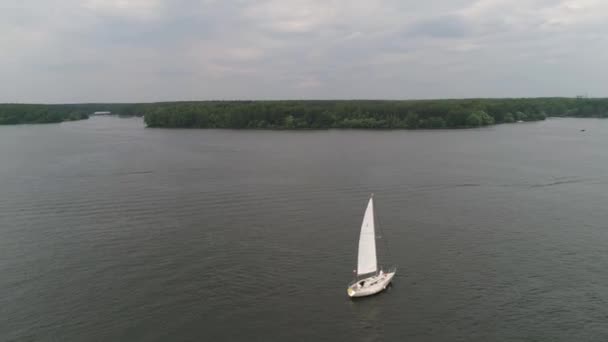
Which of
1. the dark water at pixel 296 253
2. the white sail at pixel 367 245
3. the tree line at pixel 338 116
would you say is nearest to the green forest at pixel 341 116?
the tree line at pixel 338 116

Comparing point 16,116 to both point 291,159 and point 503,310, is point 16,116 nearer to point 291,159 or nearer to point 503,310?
point 291,159

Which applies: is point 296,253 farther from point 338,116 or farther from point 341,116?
point 341,116

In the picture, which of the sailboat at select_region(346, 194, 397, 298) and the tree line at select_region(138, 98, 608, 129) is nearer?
the sailboat at select_region(346, 194, 397, 298)

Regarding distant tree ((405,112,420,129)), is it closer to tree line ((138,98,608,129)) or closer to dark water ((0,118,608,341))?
tree line ((138,98,608,129))

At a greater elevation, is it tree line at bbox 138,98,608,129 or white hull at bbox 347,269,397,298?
tree line at bbox 138,98,608,129

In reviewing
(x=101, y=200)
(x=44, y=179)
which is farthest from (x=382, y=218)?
(x=44, y=179)

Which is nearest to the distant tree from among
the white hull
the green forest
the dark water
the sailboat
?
the green forest
